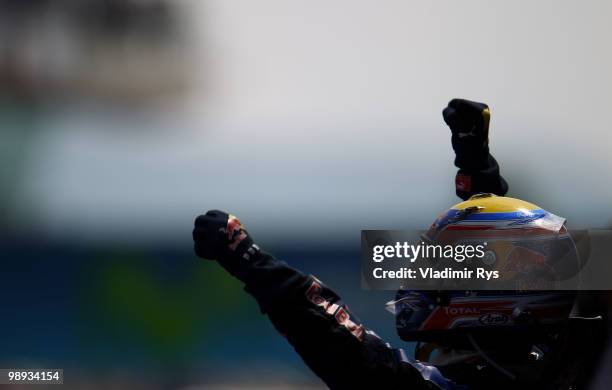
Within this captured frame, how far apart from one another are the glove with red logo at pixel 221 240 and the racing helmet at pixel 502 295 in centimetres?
89

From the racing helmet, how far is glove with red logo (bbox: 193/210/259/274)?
2.92 feet

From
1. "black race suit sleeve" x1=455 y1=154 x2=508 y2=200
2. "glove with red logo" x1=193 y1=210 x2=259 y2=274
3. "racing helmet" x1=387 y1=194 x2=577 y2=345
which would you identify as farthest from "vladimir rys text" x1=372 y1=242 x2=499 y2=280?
"glove with red logo" x1=193 y1=210 x2=259 y2=274

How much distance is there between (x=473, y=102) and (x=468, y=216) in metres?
0.56

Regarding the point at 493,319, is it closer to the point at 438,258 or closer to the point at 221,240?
the point at 438,258

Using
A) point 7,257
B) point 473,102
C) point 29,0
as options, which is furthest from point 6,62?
point 473,102

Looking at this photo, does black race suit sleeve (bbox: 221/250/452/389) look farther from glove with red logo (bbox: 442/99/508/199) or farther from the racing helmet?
glove with red logo (bbox: 442/99/508/199)

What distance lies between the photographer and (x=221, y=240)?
8.59 feet

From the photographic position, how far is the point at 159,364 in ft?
27.7

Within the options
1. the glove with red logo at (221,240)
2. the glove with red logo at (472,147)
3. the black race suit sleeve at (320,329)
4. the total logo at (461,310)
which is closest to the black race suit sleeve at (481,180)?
the glove with red logo at (472,147)

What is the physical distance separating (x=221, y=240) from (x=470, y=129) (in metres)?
1.45

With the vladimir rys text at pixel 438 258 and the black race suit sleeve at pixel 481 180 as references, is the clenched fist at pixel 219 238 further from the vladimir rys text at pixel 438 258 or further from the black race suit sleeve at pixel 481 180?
the black race suit sleeve at pixel 481 180

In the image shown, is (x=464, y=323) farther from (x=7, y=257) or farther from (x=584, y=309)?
(x=7, y=257)

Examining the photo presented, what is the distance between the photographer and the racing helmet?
10.8 ft

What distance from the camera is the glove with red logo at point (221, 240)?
2.62 m
